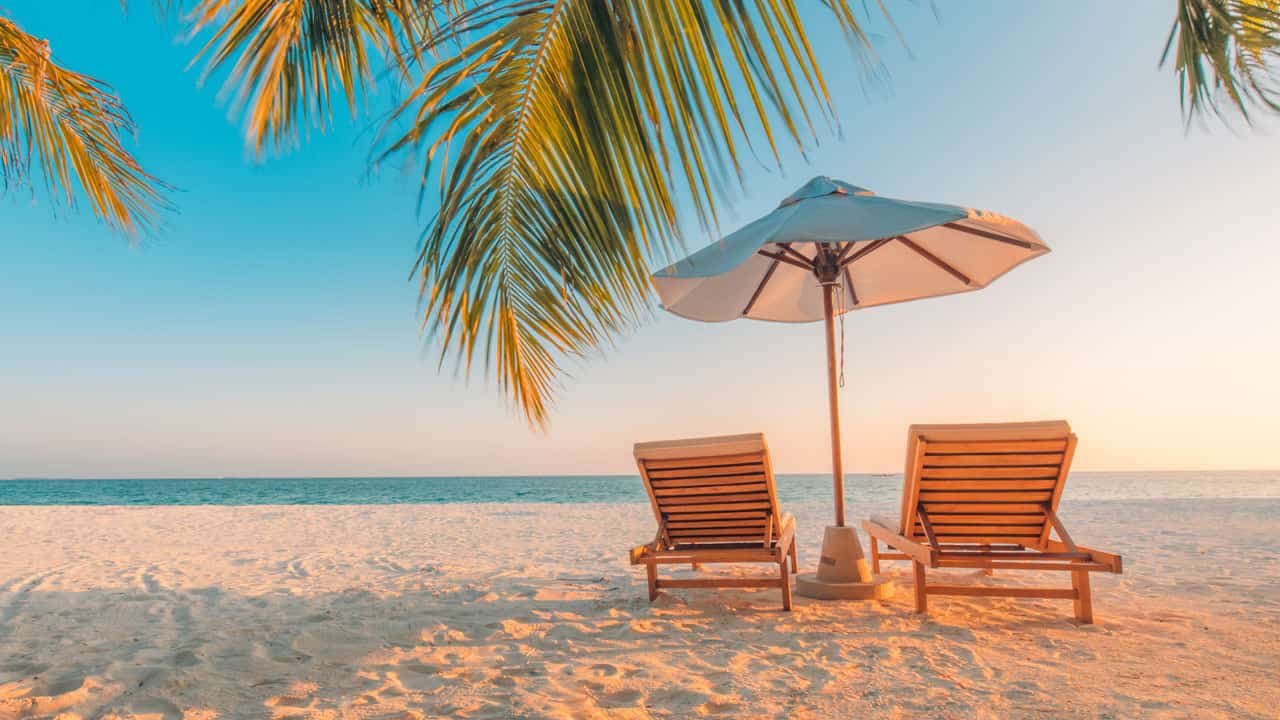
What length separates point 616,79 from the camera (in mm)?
940

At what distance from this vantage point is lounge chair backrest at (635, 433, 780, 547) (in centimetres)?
321

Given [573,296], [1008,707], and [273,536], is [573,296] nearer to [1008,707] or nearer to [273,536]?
[1008,707]

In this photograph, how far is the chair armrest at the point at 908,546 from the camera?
9.35ft

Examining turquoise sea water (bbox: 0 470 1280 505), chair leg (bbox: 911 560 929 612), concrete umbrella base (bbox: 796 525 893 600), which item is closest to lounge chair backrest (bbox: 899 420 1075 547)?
chair leg (bbox: 911 560 929 612)

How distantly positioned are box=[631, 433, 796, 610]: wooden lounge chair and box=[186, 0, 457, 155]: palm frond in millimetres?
2161

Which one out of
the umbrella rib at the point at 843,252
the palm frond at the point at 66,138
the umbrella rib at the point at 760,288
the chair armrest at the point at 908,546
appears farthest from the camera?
the umbrella rib at the point at 760,288

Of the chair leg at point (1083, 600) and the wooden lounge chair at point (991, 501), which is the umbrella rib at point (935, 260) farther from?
the chair leg at point (1083, 600)

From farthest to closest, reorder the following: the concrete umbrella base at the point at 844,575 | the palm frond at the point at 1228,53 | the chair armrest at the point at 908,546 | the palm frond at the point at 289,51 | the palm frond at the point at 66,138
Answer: the concrete umbrella base at the point at 844,575 → the chair armrest at the point at 908,546 → the palm frond at the point at 66,138 → the palm frond at the point at 1228,53 → the palm frond at the point at 289,51

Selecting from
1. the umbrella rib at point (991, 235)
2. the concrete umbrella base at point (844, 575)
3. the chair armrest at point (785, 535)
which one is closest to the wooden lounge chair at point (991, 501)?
the concrete umbrella base at point (844, 575)

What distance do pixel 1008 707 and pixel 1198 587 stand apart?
2.93 m

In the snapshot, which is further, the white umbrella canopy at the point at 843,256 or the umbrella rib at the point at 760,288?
the umbrella rib at the point at 760,288

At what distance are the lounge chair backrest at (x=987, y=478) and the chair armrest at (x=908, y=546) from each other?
0.08 meters

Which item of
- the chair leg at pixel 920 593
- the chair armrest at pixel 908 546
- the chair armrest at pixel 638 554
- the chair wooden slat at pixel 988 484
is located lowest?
the chair leg at pixel 920 593

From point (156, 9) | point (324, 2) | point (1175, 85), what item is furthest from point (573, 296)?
point (1175, 85)
